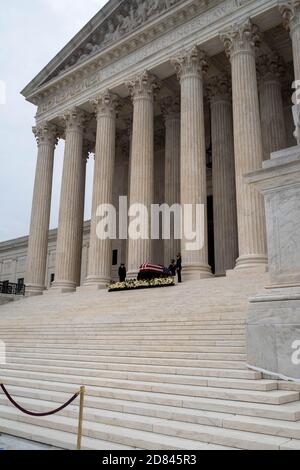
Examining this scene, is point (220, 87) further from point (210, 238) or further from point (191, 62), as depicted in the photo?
point (210, 238)

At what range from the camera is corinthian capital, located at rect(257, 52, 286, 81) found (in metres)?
26.3

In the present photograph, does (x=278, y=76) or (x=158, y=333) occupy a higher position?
(x=278, y=76)

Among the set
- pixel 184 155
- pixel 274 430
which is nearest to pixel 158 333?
pixel 274 430

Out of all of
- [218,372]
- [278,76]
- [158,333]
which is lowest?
[218,372]

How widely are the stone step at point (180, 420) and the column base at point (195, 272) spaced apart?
14679 millimetres

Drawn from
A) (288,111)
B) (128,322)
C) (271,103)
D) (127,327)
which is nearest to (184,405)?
(127,327)

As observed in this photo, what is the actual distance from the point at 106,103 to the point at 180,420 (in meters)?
26.7

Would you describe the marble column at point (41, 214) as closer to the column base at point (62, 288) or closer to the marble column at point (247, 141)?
the column base at point (62, 288)

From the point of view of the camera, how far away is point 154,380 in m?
8.61

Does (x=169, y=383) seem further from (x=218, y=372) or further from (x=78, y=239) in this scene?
(x=78, y=239)

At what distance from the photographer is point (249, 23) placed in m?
22.8

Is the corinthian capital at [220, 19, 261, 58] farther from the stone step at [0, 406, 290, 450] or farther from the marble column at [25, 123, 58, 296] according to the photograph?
the stone step at [0, 406, 290, 450]

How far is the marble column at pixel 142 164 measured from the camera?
2506 cm
